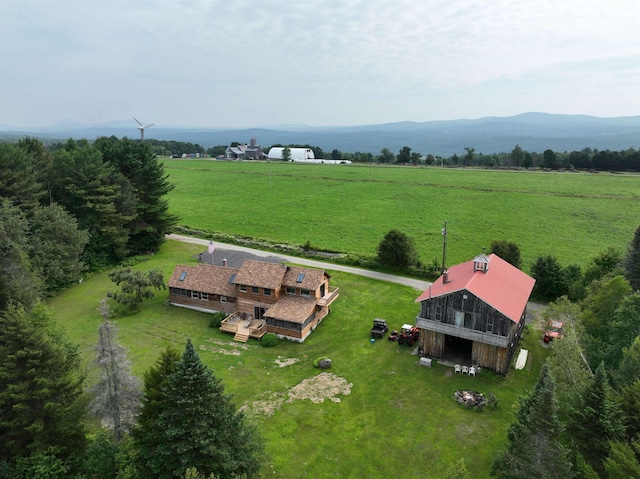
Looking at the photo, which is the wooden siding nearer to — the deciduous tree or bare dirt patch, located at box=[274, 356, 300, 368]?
bare dirt patch, located at box=[274, 356, 300, 368]

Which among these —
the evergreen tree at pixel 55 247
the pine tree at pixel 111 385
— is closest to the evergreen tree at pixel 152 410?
the pine tree at pixel 111 385

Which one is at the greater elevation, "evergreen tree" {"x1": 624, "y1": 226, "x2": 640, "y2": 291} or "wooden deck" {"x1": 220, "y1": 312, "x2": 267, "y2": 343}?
"evergreen tree" {"x1": 624, "y1": 226, "x2": 640, "y2": 291}

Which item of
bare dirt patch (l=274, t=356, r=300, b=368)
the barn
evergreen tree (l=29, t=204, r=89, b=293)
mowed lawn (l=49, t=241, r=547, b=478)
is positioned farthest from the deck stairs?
evergreen tree (l=29, t=204, r=89, b=293)

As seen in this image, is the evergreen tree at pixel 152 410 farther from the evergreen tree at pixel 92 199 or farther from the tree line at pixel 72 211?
the evergreen tree at pixel 92 199

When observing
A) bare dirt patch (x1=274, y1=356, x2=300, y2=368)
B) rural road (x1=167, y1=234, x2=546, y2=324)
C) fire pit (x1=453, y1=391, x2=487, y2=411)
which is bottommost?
bare dirt patch (x1=274, y1=356, x2=300, y2=368)

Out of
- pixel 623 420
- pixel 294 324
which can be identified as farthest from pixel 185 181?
pixel 623 420

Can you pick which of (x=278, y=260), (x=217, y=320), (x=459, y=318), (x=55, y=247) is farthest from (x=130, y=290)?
(x=459, y=318)
